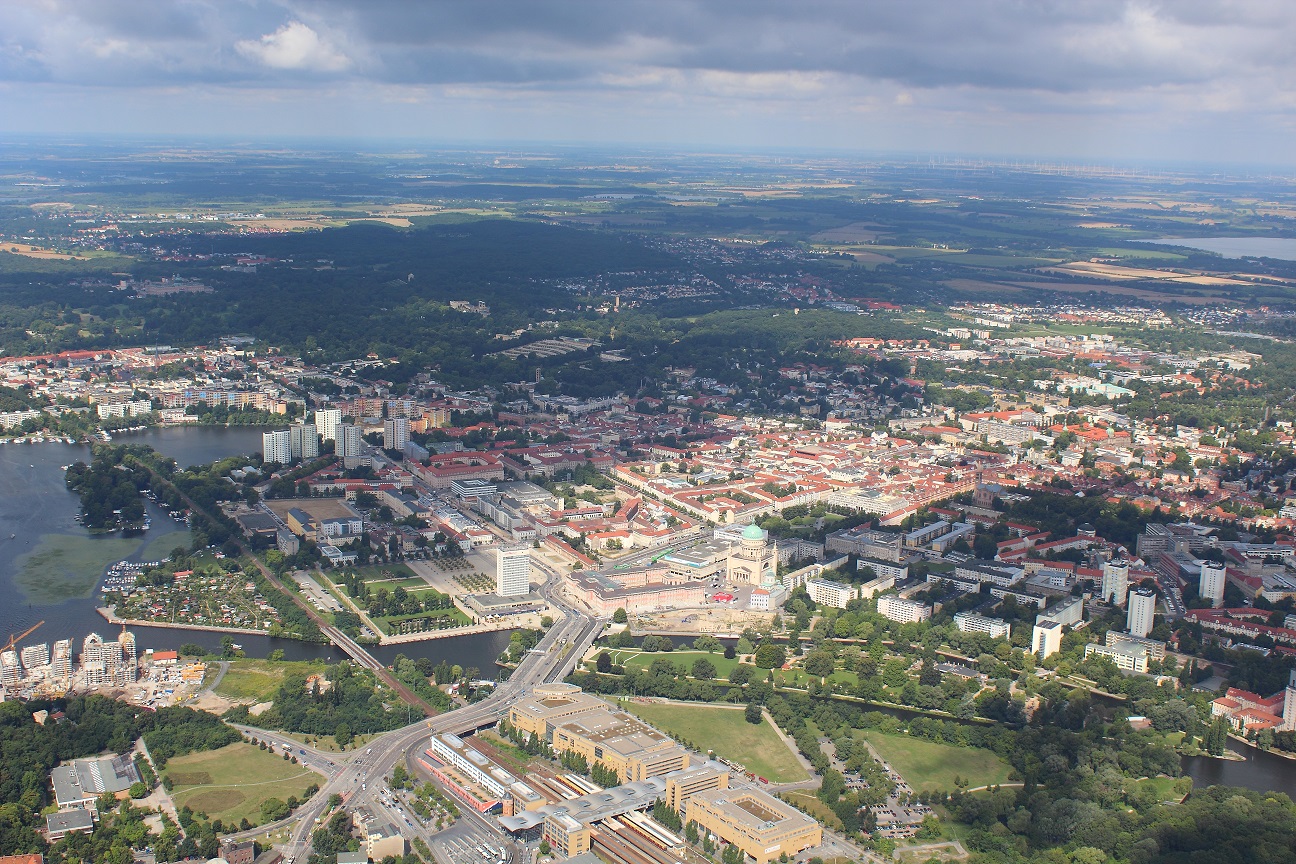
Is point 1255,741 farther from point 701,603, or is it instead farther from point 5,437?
point 5,437

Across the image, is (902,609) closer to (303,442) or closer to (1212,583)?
(1212,583)

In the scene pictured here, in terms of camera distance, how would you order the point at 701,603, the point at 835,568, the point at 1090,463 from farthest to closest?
the point at 1090,463, the point at 835,568, the point at 701,603

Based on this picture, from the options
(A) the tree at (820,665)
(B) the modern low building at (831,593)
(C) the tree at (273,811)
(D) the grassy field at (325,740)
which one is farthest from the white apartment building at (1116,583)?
(C) the tree at (273,811)

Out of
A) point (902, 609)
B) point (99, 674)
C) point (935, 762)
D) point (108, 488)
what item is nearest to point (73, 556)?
point (108, 488)

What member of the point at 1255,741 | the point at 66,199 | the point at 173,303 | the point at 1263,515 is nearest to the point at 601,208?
the point at 66,199

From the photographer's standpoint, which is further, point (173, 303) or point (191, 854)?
point (173, 303)

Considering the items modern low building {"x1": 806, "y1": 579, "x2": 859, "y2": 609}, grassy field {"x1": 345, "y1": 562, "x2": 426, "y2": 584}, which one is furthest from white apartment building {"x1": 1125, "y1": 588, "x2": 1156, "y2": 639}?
grassy field {"x1": 345, "y1": 562, "x2": 426, "y2": 584}

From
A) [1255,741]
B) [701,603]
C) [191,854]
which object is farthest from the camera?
[701,603]
